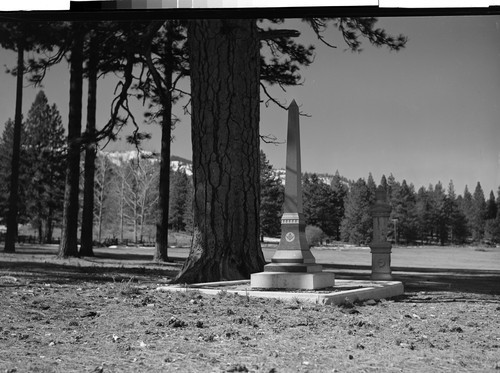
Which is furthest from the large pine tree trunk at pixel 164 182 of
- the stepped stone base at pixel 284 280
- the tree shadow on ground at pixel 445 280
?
the tree shadow on ground at pixel 445 280

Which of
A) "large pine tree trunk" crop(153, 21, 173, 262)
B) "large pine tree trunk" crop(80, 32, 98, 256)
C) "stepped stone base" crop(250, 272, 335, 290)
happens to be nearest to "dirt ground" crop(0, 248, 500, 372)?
"large pine tree trunk" crop(80, 32, 98, 256)

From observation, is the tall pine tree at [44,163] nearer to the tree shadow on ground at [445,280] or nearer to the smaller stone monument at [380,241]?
the smaller stone monument at [380,241]

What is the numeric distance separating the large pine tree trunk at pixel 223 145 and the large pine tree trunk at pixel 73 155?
3.93 feet

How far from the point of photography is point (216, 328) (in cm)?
418

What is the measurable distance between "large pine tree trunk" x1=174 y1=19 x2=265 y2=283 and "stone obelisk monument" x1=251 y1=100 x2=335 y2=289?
18.7 inches

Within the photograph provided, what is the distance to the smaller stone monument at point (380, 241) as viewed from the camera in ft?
15.3

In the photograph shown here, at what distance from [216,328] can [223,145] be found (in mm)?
2557

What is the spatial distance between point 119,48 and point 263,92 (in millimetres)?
1403

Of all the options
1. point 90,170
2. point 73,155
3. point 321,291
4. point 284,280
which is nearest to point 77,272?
point 90,170

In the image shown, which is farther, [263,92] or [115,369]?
[263,92]

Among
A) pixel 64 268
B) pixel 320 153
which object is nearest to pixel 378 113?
pixel 320 153

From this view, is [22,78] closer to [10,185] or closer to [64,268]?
[10,185]

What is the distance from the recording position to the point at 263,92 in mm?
6105

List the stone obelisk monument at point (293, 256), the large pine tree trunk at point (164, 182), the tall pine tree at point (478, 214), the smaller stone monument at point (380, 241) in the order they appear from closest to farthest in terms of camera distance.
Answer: the tall pine tree at point (478, 214) < the smaller stone monument at point (380, 241) < the large pine tree trunk at point (164, 182) < the stone obelisk monument at point (293, 256)
